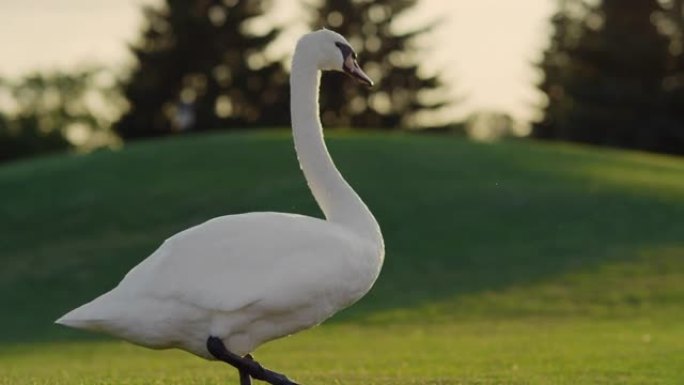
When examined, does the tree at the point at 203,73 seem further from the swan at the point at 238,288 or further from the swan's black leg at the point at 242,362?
the swan's black leg at the point at 242,362

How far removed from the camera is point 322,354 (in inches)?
870

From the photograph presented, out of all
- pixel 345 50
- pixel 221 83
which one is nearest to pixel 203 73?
pixel 221 83

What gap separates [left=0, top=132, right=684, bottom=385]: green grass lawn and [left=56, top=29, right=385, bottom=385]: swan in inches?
151

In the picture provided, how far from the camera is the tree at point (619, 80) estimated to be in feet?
243

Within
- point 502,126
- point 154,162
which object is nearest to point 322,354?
point 154,162

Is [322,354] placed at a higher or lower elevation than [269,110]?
lower

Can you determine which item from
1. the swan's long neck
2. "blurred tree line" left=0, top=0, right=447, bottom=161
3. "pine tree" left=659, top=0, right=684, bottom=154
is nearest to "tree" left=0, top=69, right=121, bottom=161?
"blurred tree line" left=0, top=0, right=447, bottom=161

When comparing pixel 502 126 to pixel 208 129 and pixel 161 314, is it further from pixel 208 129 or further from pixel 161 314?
pixel 161 314

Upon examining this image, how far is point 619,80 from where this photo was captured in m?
75.1

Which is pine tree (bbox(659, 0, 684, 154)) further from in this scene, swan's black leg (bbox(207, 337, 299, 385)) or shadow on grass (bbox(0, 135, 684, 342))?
swan's black leg (bbox(207, 337, 299, 385))

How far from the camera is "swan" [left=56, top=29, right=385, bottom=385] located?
29.6 ft

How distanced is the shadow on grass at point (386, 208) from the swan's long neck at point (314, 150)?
1874 cm

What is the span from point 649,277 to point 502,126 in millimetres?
81174

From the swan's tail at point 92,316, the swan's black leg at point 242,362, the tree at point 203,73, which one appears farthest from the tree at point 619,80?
the swan's tail at point 92,316
